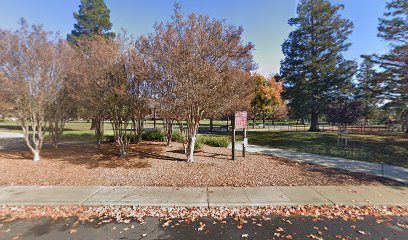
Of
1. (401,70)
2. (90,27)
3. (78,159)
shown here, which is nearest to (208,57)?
(78,159)

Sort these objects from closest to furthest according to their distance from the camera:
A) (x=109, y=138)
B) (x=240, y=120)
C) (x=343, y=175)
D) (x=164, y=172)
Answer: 1. (x=343, y=175)
2. (x=164, y=172)
3. (x=240, y=120)
4. (x=109, y=138)

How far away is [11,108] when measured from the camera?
8.18m

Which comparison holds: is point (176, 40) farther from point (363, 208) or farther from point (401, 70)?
point (401, 70)

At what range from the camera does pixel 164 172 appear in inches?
289

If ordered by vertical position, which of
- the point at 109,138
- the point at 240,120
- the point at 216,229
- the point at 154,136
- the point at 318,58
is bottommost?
the point at 216,229

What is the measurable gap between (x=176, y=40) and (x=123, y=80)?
2901mm

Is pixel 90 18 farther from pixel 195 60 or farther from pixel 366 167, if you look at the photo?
pixel 366 167

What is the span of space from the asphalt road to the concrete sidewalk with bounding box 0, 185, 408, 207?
706mm

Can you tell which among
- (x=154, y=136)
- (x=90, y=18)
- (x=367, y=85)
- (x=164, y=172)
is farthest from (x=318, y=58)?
(x=90, y=18)

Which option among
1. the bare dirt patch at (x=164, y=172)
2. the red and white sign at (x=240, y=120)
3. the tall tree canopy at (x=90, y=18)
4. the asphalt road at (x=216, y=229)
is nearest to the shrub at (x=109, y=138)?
the bare dirt patch at (x=164, y=172)

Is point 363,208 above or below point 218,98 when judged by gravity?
below

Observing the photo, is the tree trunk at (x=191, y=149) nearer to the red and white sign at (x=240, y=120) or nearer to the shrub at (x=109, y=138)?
the red and white sign at (x=240, y=120)

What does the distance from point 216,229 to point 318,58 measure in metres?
24.5

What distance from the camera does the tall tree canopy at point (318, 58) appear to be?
22.0 metres
